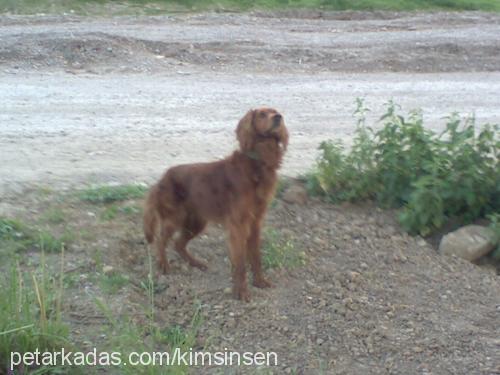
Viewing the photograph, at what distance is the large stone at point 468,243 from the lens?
23.1 feet

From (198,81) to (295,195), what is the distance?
6535 mm

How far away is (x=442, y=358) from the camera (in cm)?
543

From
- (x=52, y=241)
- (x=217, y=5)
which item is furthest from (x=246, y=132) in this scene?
(x=217, y=5)

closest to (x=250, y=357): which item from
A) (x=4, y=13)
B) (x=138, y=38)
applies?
(x=138, y=38)

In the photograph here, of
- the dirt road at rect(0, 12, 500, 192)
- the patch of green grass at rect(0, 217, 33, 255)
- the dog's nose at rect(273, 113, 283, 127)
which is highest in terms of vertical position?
the dog's nose at rect(273, 113, 283, 127)

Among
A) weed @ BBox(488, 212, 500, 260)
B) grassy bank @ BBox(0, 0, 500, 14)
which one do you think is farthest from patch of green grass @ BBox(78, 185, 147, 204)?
grassy bank @ BBox(0, 0, 500, 14)

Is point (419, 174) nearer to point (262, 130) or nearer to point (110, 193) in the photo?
point (262, 130)

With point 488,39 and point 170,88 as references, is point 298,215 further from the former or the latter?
point 488,39

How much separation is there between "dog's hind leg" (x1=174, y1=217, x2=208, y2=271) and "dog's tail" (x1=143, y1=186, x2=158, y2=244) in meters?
0.20

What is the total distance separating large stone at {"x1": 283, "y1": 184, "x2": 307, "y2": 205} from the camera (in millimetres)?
7777

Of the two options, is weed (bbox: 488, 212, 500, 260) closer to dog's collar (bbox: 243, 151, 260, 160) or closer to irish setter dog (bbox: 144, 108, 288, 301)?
irish setter dog (bbox: 144, 108, 288, 301)

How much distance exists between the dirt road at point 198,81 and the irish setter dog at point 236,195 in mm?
2020

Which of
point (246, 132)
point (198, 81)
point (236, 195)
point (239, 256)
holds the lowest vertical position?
point (198, 81)

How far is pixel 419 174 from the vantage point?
7.71 m
